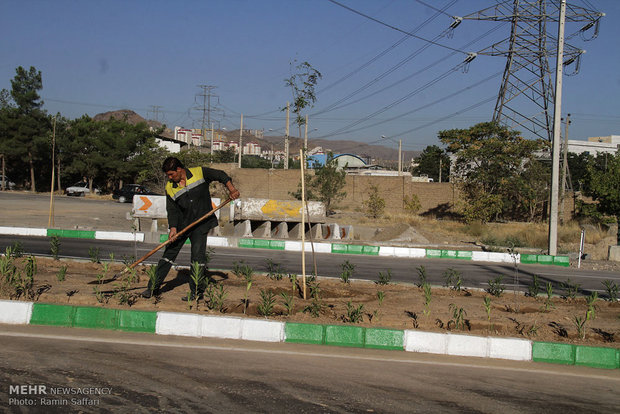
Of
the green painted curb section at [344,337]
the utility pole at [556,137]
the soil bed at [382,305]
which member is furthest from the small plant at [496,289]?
the utility pole at [556,137]

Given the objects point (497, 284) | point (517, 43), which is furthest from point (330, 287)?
point (517, 43)

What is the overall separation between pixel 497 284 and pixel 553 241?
31.5 feet

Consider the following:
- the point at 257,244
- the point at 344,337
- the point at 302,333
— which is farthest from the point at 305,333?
the point at 257,244

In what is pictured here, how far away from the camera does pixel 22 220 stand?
86.0ft

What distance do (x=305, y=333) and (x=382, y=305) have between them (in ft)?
7.58

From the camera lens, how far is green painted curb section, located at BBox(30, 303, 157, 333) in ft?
22.4

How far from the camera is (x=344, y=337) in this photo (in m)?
6.63

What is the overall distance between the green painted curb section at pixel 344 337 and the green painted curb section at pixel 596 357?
2.48 metres

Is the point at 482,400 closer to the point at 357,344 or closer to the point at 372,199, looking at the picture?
the point at 357,344

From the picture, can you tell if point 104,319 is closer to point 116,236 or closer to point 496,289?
point 496,289

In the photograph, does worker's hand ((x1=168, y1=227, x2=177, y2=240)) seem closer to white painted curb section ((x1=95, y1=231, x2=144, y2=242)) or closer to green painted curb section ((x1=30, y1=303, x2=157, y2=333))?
green painted curb section ((x1=30, y1=303, x2=157, y2=333))

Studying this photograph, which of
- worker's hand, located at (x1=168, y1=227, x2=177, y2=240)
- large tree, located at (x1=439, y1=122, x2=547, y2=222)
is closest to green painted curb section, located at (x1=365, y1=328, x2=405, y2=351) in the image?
worker's hand, located at (x1=168, y1=227, x2=177, y2=240)

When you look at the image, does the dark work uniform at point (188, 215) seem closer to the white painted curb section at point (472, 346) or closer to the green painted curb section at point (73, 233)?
the white painted curb section at point (472, 346)

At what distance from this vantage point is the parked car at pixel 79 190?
52.7 meters
